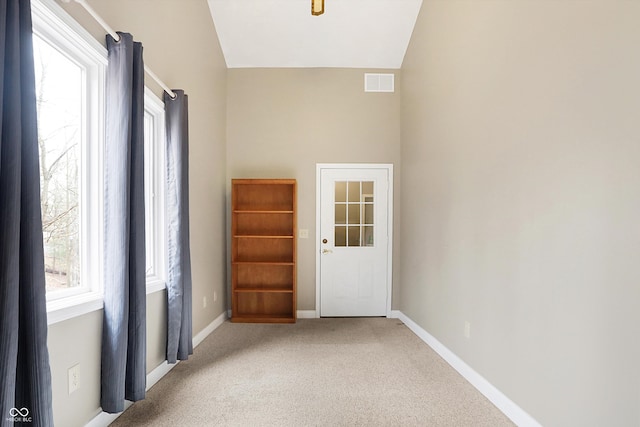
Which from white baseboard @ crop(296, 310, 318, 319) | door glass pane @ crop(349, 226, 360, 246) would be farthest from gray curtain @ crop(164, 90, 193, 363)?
door glass pane @ crop(349, 226, 360, 246)

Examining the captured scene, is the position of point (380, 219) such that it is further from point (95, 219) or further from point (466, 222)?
point (95, 219)

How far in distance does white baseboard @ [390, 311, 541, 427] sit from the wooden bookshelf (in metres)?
1.88

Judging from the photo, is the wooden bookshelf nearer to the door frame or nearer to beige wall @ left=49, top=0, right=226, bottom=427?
beige wall @ left=49, top=0, right=226, bottom=427

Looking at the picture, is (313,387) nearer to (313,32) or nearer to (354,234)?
(354,234)

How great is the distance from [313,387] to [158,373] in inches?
48.8

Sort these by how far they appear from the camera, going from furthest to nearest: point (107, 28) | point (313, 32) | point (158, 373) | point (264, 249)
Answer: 1. point (264, 249)
2. point (313, 32)
3. point (158, 373)
4. point (107, 28)

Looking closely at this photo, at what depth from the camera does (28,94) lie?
1.47 m

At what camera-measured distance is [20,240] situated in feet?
4.76

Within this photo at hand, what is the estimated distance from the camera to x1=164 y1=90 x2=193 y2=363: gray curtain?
302 cm

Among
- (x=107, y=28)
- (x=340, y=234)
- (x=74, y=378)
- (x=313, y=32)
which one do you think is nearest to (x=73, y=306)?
(x=74, y=378)

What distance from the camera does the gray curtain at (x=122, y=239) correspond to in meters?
2.12

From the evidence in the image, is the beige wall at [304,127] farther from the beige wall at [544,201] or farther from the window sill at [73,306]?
the window sill at [73,306]

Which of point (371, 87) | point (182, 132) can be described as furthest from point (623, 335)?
point (371, 87)

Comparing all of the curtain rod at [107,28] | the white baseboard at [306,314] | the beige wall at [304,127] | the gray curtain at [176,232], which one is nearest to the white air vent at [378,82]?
the beige wall at [304,127]
